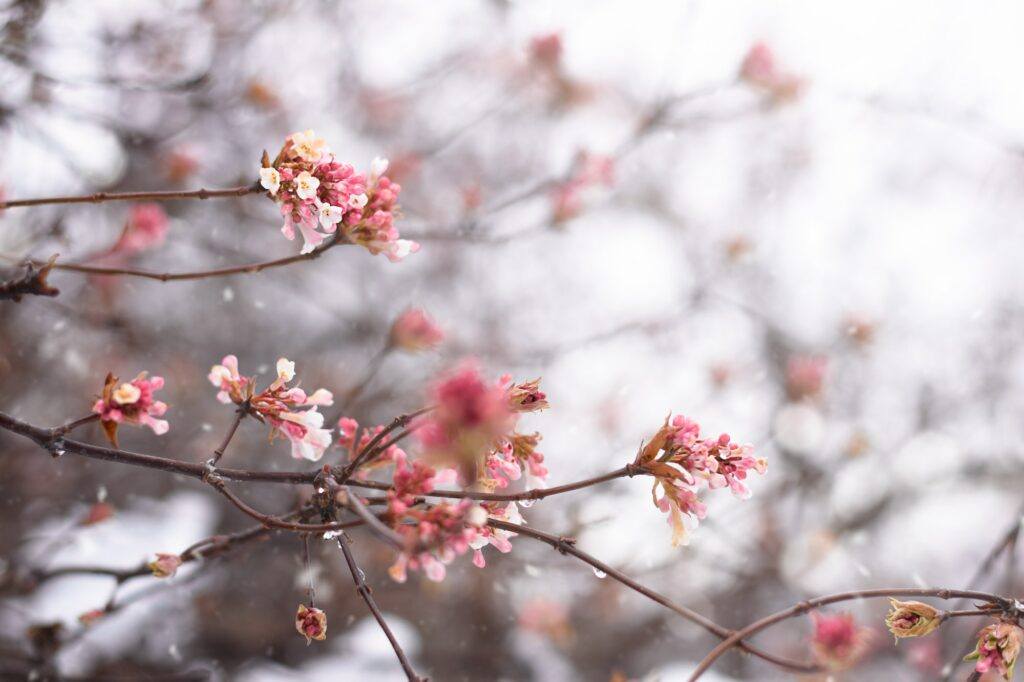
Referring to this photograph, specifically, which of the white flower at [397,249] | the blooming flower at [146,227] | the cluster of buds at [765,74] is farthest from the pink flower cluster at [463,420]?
the cluster of buds at [765,74]

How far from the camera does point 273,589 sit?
13.3 feet

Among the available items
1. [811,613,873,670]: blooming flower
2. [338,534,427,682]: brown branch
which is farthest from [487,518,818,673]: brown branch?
[811,613,873,670]: blooming flower

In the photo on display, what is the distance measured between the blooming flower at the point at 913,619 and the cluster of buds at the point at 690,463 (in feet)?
1.43

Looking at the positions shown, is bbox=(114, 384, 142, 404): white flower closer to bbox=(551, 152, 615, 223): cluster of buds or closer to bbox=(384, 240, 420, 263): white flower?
bbox=(384, 240, 420, 263): white flower

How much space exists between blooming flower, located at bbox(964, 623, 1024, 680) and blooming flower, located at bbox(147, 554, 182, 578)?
1666 millimetres

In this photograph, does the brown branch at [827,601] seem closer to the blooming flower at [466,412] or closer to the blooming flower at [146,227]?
the blooming flower at [466,412]

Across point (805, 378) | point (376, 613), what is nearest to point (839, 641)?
point (376, 613)

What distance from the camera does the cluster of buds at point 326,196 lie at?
147 centimetres

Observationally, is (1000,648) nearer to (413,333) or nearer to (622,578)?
(622,578)

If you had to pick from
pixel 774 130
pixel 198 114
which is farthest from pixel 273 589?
pixel 774 130

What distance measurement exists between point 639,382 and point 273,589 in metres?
2.69

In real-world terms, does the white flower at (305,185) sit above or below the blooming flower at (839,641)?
above

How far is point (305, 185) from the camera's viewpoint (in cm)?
145

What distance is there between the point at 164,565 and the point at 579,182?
3.01 metres
